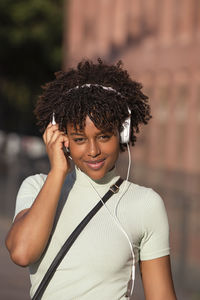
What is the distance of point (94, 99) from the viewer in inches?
125

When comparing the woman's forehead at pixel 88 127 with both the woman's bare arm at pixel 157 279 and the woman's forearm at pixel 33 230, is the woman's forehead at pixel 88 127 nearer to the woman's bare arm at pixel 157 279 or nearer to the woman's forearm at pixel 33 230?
the woman's forearm at pixel 33 230

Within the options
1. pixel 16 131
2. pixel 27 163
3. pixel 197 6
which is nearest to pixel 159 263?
pixel 27 163

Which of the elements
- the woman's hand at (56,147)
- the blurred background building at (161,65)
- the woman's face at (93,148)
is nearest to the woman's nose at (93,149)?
the woman's face at (93,148)

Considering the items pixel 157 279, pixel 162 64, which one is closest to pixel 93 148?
pixel 157 279

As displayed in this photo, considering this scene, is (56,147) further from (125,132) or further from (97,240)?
(97,240)

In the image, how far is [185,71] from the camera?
31.6 m

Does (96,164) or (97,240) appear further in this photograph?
(96,164)

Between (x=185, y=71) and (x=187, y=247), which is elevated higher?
(x=185, y=71)

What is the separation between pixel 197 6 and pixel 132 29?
479 centimetres

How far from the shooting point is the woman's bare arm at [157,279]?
3.09m

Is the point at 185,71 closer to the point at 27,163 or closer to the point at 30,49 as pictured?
the point at 27,163

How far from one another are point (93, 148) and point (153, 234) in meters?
0.38

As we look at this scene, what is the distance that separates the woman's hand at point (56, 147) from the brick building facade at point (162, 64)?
23.5m

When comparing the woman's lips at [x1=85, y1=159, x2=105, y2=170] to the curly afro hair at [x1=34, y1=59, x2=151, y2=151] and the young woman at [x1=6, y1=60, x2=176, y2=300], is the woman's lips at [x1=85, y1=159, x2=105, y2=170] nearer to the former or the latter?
the young woman at [x1=6, y1=60, x2=176, y2=300]
